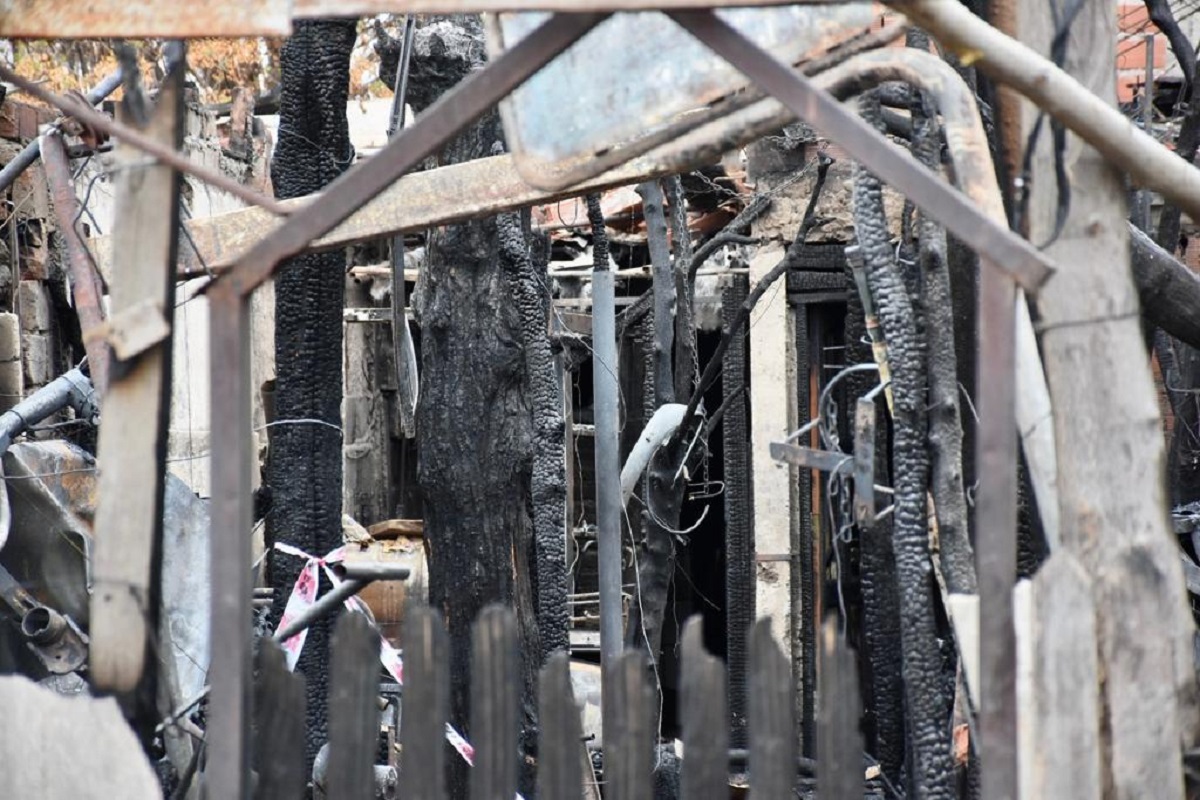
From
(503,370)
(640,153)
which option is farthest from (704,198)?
(640,153)

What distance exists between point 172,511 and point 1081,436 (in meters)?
4.23

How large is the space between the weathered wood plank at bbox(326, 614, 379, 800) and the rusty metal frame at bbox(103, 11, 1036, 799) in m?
0.15

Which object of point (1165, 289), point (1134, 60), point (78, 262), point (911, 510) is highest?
point (1134, 60)

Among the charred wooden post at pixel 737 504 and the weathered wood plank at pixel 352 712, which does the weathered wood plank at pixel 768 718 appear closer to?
the weathered wood plank at pixel 352 712

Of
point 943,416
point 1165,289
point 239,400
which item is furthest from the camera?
point 943,416

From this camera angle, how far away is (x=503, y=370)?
6121 mm

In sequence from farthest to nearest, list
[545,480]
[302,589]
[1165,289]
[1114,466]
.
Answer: [545,480], [302,589], [1165,289], [1114,466]

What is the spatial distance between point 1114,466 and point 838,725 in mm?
712

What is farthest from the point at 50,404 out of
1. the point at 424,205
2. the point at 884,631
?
the point at 884,631

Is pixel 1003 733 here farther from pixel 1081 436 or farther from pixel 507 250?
pixel 507 250

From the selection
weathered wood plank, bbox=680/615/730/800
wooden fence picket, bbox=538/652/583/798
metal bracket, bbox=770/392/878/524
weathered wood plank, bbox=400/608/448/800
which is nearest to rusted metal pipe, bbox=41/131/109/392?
weathered wood plank, bbox=400/608/448/800

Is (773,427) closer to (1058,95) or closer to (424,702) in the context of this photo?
(1058,95)

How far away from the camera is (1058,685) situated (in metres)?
2.40

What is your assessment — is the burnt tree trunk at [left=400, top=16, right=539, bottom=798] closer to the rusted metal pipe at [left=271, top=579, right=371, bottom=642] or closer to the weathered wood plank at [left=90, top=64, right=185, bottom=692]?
the rusted metal pipe at [left=271, top=579, right=371, bottom=642]
